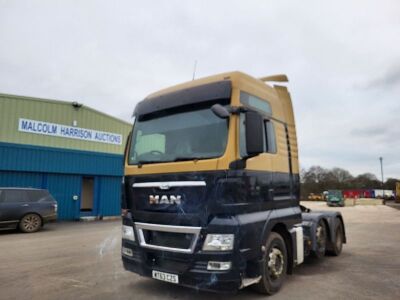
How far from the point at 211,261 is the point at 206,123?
183cm

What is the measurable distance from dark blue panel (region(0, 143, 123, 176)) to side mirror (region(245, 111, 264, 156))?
1492 centimetres

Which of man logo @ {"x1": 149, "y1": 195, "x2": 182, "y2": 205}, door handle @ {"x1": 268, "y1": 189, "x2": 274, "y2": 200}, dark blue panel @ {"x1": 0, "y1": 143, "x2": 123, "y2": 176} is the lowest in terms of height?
man logo @ {"x1": 149, "y1": 195, "x2": 182, "y2": 205}

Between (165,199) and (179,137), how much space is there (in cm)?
91

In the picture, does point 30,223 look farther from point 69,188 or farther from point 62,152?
point 62,152

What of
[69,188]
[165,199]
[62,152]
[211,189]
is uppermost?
[62,152]

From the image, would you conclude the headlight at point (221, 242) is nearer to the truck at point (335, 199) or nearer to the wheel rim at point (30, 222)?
the wheel rim at point (30, 222)

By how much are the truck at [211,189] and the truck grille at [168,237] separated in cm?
1

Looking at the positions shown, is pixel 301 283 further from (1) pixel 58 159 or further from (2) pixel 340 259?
(1) pixel 58 159

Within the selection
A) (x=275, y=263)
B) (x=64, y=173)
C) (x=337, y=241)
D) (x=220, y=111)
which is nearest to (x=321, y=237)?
(x=337, y=241)

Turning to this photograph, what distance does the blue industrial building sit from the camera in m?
16.7

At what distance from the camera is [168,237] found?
15.7 feet

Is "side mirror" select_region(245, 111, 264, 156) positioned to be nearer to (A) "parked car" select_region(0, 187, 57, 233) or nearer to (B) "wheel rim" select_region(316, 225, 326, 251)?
(B) "wheel rim" select_region(316, 225, 326, 251)

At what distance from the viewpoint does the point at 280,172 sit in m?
5.66

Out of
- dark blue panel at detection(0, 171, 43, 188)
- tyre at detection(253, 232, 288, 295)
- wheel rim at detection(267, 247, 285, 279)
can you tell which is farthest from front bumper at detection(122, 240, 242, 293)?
dark blue panel at detection(0, 171, 43, 188)
